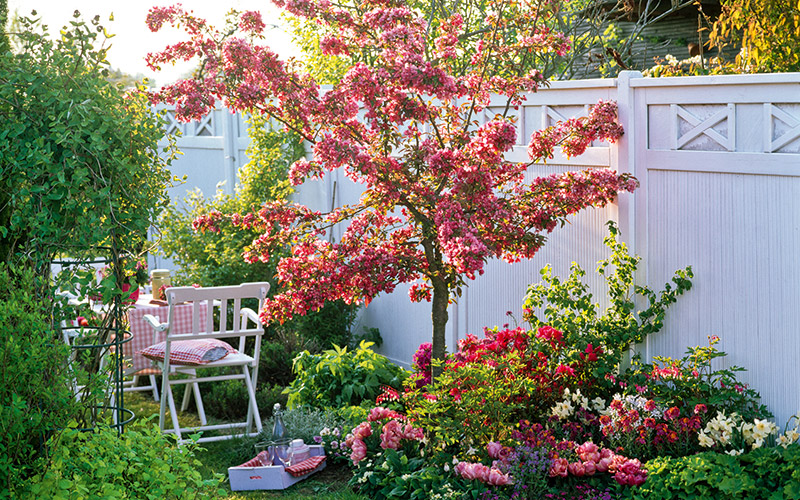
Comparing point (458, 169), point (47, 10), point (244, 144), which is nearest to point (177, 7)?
point (47, 10)

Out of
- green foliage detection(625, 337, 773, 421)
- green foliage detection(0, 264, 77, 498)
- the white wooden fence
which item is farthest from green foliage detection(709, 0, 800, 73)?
green foliage detection(0, 264, 77, 498)

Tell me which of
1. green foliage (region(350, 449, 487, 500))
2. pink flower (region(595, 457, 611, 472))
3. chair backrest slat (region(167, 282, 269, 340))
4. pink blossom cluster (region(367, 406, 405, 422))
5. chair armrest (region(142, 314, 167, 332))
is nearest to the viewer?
pink flower (region(595, 457, 611, 472))

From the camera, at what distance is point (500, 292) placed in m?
5.96

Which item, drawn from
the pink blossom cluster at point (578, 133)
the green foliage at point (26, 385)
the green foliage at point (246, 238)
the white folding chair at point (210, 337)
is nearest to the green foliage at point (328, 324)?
the green foliage at point (246, 238)

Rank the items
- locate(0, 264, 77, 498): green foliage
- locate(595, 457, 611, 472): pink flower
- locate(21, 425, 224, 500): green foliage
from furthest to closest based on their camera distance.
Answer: locate(595, 457, 611, 472): pink flower → locate(0, 264, 77, 498): green foliage → locate(21, 425, 224, 500): green foliage

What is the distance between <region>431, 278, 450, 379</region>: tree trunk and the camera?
529 centimetres

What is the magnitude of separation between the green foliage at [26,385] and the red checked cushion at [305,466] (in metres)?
1.86

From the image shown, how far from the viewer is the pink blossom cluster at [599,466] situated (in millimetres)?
4078

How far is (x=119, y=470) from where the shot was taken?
2.59 meters

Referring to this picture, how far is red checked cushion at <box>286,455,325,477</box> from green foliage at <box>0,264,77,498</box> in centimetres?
186

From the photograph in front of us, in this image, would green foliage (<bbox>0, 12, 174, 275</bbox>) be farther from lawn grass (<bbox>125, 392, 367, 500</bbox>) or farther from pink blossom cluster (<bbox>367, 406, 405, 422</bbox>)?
pink blossom cluster (<bbox>367, 406, 405, 422</bbox>)

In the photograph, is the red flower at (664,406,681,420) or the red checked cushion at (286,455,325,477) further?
the red checked cushion at (286,455,325,477)

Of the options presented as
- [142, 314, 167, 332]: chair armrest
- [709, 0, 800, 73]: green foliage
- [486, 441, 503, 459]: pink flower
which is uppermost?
[709, 0, 800, 73]: green foliage

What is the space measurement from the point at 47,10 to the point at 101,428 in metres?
1.80
